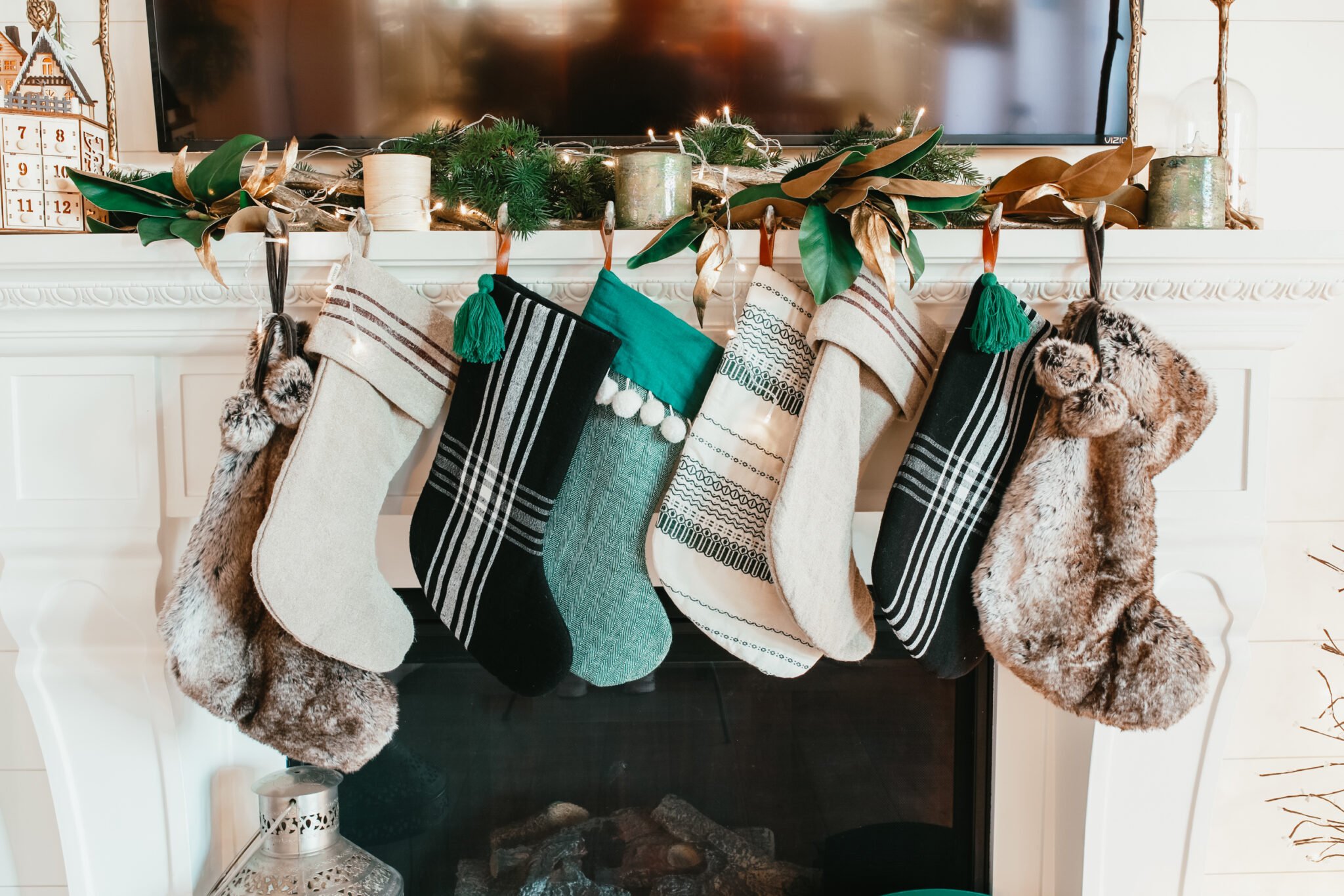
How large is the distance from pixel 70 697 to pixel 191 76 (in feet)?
2.50

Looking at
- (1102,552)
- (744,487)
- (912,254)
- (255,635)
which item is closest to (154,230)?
(255,635)

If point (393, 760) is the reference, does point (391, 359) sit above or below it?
above

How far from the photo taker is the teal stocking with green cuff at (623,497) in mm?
861

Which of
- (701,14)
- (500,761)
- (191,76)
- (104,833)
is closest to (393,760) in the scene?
(500,761)

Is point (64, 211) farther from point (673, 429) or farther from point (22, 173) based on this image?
point (673, 429)

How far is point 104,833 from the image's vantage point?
0.97m

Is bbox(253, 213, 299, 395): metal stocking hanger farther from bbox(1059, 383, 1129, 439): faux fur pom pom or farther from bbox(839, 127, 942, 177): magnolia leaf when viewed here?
bbox(1059, 383, 1129, 439): faux fur pom pom

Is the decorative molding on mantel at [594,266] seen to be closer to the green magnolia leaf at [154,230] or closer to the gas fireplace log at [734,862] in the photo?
the green magnolia leaf at [154,230]

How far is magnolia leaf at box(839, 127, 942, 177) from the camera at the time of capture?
2.58 feet

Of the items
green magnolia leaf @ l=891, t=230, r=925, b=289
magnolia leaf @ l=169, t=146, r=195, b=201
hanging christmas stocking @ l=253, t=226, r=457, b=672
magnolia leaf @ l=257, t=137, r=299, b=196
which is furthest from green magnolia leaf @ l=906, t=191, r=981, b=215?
magnolia leaf @ l=169, t=146, r=195, b=201

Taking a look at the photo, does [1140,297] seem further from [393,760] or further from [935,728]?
[393,760]

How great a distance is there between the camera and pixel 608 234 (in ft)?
2.76

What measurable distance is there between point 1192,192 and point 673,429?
23.8 inches

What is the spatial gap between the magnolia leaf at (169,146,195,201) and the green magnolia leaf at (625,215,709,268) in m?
0.46
